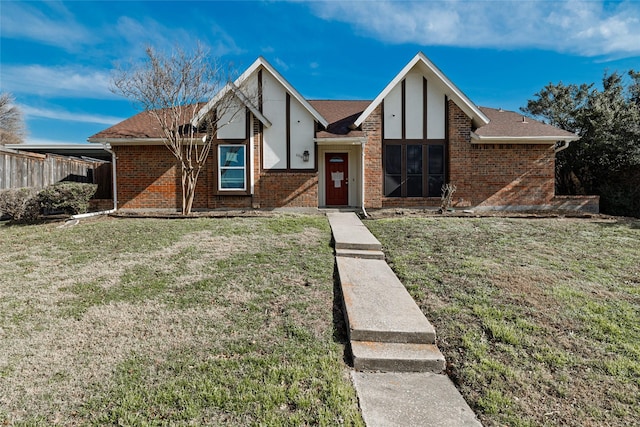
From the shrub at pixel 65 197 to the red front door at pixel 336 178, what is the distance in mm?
8216

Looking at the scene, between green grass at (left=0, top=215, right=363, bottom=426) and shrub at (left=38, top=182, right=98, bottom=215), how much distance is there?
372 cm

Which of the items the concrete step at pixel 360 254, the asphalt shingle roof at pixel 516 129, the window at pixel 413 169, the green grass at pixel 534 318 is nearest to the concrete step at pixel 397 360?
the green grass at pixel 534 318

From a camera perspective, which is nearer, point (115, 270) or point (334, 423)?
point (334, 423)

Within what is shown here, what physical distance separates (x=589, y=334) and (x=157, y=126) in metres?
13.3

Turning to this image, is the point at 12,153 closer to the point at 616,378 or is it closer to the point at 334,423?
the point at 334,423

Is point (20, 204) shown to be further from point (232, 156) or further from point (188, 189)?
point (232, 156)

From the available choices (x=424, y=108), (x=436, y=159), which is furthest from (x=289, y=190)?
(x=424, y=108)

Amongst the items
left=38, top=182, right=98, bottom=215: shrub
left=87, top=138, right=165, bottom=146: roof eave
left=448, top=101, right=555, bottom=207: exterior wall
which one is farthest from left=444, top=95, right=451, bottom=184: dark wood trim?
left=38, top=182, right=98, bottom=215: shrub

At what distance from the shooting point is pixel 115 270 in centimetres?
577

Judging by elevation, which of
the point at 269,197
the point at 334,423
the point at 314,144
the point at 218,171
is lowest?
the point at 334,423

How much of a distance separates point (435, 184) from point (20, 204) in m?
13.4

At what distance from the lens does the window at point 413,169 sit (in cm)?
1246

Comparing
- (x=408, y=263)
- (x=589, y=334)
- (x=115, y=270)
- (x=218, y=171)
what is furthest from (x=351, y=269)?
(x=218, y=171)

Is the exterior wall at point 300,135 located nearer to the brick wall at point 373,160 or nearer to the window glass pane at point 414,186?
the brick wall at point 373,160
